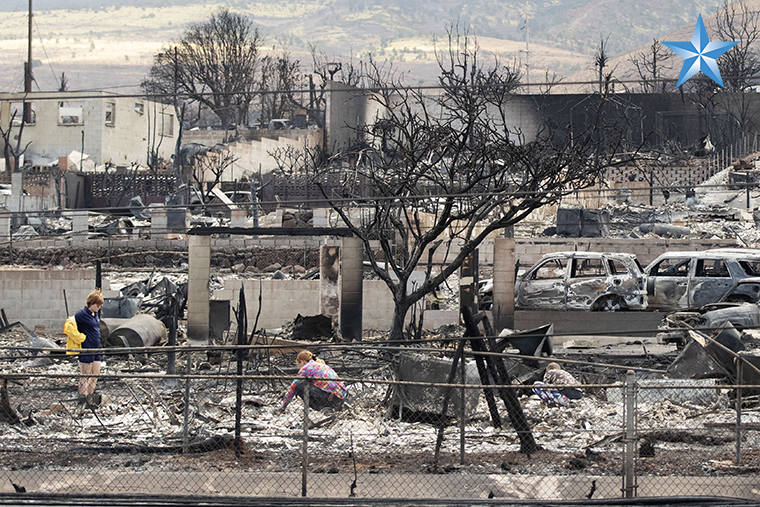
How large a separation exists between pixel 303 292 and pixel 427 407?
1021 centimetres

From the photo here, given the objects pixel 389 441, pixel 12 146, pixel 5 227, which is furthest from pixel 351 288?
pixel 12 146

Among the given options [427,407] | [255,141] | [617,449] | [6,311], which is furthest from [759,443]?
[255,141]

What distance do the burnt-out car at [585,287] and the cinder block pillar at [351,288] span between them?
3.37 m

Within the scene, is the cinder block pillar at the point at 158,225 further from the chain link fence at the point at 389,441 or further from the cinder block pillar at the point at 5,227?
the chain link fence at the point at 389,441

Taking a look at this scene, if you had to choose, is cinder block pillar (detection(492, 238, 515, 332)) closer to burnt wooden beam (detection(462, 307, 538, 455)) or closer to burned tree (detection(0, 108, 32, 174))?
burnt wooden beam (detection(462, 307, 538, 455))

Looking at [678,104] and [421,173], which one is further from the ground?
[678,104]

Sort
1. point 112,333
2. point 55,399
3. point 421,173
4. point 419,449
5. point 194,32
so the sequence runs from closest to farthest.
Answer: point 419,449 < point 55,399 < point 421,173 < point 112,333 < point 194,32

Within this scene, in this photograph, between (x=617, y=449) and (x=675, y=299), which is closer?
(x=617, y=449)

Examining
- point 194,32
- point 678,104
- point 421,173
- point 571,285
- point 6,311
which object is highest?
point 194,32

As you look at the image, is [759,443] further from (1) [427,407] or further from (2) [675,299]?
(2) [675,299]

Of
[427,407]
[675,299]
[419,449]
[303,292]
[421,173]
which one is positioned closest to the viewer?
[419,449]

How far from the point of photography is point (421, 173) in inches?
604

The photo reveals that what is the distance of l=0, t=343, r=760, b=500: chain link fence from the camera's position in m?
8.48

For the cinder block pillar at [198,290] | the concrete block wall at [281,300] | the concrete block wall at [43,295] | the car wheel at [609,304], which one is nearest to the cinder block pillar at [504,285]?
the car wheel at [609,304]
